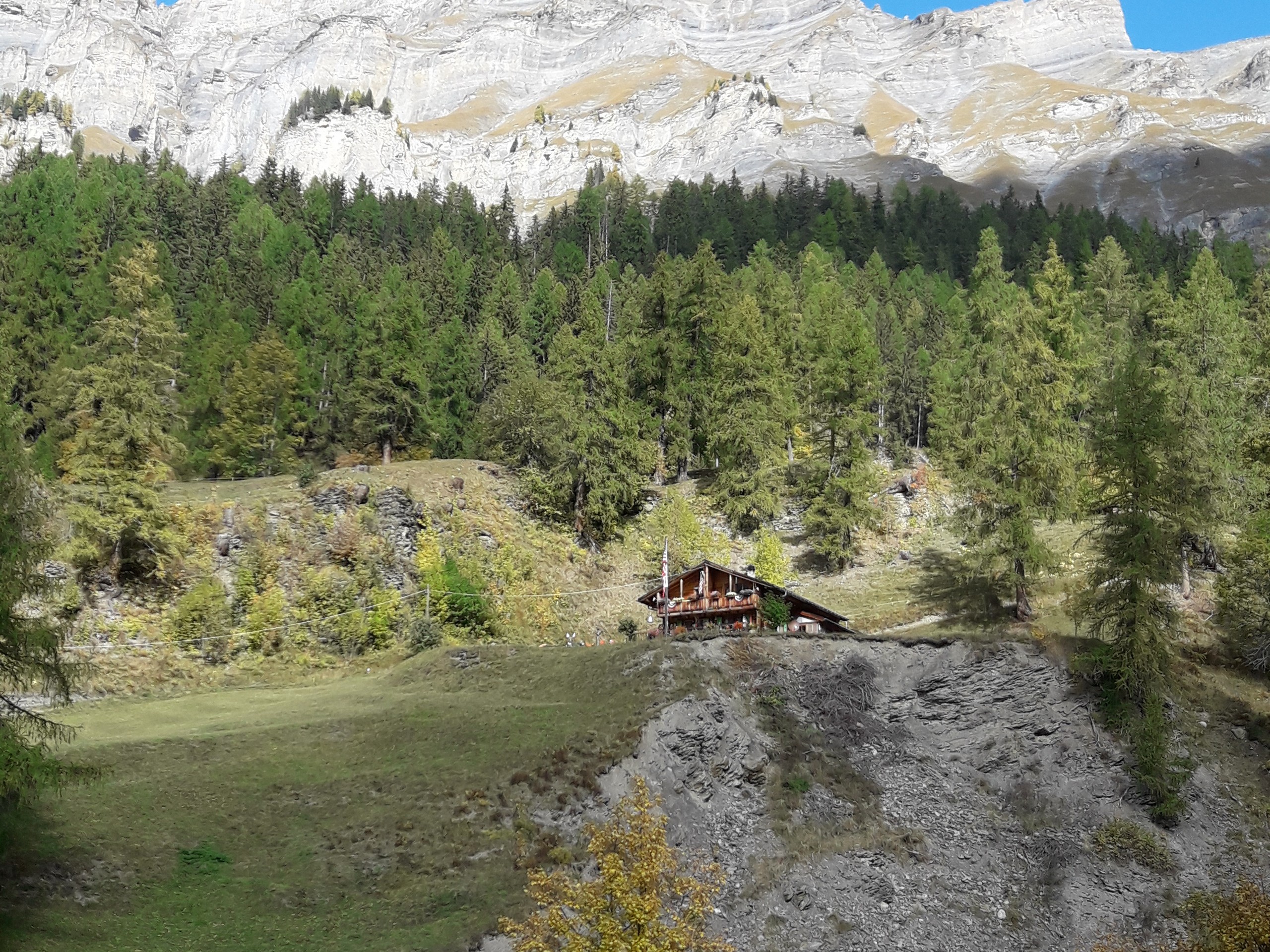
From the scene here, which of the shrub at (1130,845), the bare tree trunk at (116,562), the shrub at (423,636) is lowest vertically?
the shrub at (1130,845)

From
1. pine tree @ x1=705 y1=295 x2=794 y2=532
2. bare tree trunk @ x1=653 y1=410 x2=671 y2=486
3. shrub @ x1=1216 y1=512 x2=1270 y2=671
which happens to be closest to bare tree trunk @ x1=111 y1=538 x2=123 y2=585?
pine tree @ x1=705 y1=295 x2=794 y2=532

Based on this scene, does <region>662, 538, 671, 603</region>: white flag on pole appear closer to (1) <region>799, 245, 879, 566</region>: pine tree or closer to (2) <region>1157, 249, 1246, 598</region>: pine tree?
(1) <region>799, 245, 879, 566</region>: pine tree

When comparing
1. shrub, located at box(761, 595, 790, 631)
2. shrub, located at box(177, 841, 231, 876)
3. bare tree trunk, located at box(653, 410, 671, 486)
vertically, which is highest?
bare tree trunk, located at box(653, 410, 671, 486)

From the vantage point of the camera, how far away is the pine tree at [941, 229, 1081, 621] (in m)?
46.5

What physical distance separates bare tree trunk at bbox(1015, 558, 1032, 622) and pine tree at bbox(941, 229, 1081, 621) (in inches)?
1.5

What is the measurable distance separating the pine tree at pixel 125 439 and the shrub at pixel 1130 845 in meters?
41.1

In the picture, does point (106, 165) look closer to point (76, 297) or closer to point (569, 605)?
point (76, 297)

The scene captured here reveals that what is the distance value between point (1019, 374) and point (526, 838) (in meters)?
31.3

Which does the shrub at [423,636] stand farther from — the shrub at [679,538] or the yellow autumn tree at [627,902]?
the yellow autumn tree at [627,902]

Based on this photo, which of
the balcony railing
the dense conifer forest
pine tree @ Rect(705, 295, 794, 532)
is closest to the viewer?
the dense conifer forest

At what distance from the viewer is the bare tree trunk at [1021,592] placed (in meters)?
47.0

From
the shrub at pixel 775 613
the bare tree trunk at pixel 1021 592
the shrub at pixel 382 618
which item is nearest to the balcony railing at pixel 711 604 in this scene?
the shrub at pixel 775 613

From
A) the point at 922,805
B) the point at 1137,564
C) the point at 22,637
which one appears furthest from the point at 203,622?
the point at 1137,564

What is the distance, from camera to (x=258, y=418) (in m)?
68.1
